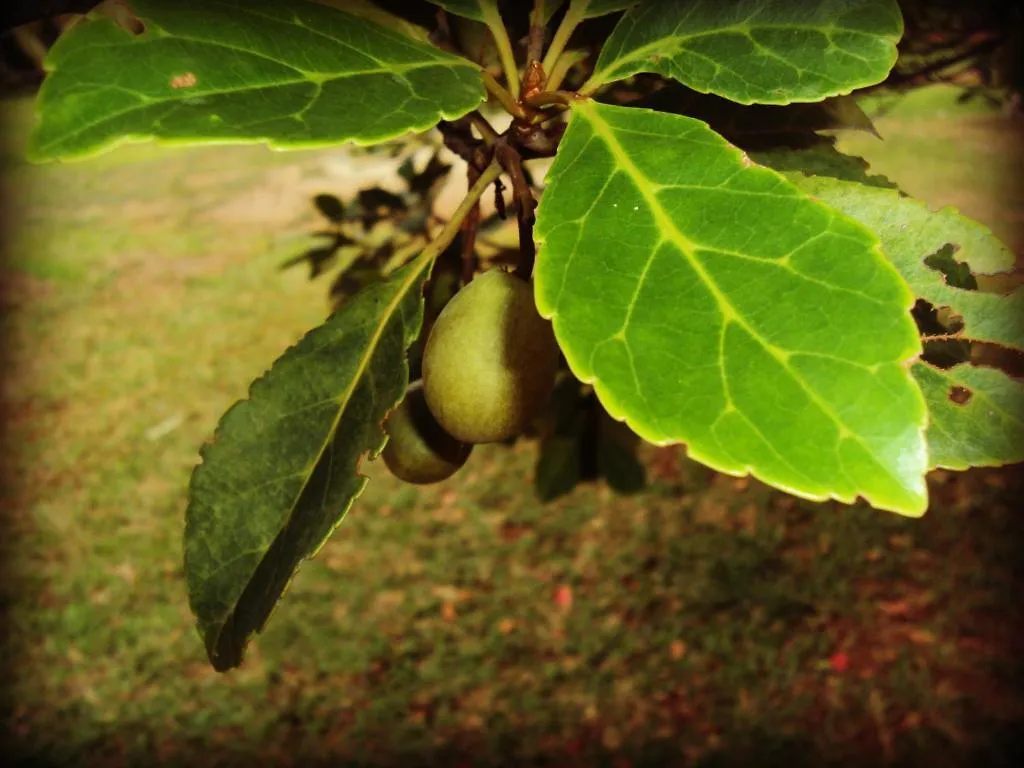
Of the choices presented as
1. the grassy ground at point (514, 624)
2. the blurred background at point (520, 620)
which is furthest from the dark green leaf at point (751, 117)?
the grassy ground at point (514, 624)

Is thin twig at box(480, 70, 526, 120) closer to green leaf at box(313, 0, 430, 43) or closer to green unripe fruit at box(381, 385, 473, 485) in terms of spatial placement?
green leaf at box(313, 0, 430, 43)

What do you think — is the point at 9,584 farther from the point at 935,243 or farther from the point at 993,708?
the point at 935,243

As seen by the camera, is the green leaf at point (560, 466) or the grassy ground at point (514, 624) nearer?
the green leaf at point (560, 466)

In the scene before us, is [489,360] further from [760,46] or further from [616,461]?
[616,461]

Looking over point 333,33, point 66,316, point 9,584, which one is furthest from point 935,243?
point 66,316

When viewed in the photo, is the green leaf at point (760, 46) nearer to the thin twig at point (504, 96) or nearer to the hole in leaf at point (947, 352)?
the thin twig at point (504, 96)

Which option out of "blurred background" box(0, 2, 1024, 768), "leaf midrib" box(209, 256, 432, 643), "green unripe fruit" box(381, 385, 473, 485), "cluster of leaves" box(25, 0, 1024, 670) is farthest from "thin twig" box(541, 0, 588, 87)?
"blurred background" box(0, 2, 1024, 768)

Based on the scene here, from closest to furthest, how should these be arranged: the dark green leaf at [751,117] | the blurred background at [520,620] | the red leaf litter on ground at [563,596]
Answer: the dark green leaf at [751,117] → the blurred background at [520,620] → the red leaf litter on ground at [563,596]

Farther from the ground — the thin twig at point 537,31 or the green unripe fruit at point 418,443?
the thin twig at point 537,31
